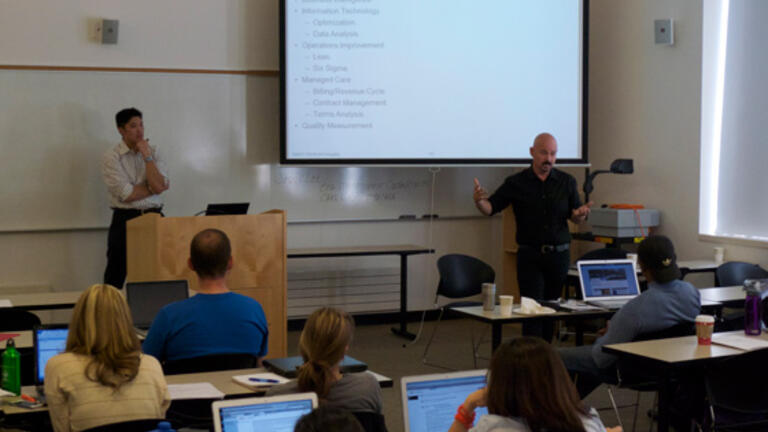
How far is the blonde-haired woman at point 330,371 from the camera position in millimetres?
→ 2586

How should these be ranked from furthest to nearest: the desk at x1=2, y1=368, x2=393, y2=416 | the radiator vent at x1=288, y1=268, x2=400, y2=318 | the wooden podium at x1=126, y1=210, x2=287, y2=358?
1. the radiator vent at x1=288, y1=268, x2=400, y2=318
2. the wooden podium at x1=126, y1=210, x2=287, y2=358
3. the desk at x1=2, y1=368, x2=393, y2=416

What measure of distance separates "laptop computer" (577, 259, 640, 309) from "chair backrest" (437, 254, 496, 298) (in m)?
1.39

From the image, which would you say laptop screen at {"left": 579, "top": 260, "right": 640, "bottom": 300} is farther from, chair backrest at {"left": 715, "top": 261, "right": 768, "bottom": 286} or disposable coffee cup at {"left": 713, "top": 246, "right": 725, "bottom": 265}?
disposable coffee cup at {"left": 713, "top": 246, "right": 725, "bottom": 265}

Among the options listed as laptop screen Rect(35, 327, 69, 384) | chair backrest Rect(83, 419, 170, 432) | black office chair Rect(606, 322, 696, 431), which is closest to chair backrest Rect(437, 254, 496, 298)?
black office chair Rect(606, 322, 696, 431)

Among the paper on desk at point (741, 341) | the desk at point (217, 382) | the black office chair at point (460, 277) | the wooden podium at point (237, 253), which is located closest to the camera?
the desk at point (217, 382)

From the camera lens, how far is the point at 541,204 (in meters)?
5.87

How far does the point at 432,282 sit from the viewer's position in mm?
8289

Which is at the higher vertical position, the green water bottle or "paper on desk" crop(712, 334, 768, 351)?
the green water bottle

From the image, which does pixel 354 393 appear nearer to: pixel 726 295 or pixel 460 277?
pixel 726 295

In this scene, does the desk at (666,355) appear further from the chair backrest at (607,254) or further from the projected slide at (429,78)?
the projected slide at (429,78)

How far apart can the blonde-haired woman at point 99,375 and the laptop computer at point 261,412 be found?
47 centimetres

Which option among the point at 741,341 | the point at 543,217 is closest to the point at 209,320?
the point at 741,341

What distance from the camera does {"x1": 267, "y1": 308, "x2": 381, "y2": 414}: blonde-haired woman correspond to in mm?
2586

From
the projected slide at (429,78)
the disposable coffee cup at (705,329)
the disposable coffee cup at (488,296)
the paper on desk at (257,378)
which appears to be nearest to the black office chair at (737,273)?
the projected slide at (429,78)
